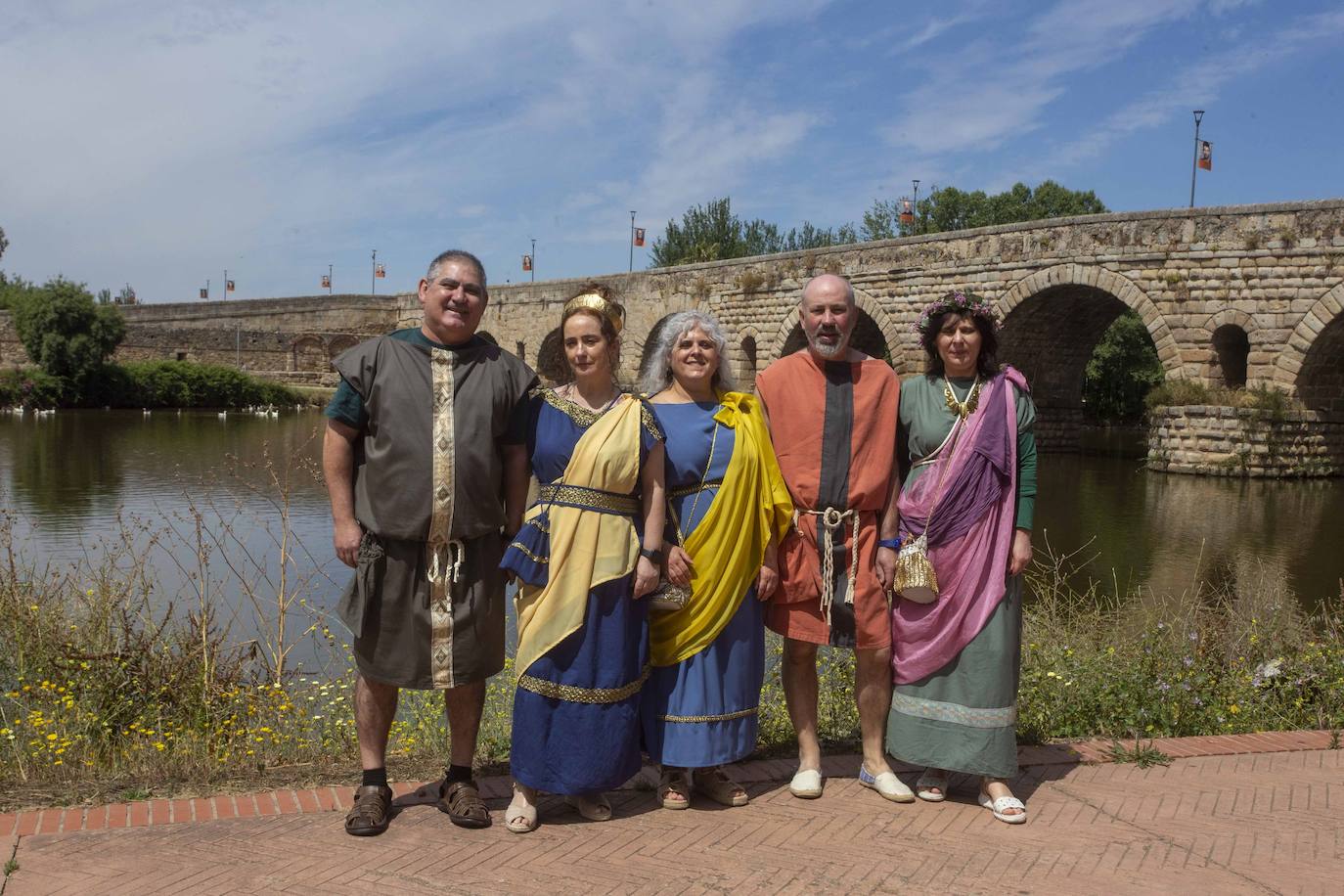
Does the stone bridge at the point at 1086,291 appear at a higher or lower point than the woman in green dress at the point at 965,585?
higher

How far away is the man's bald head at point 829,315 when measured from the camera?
3598 millimetres

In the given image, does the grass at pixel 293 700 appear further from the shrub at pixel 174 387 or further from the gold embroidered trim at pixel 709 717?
the shrub at pixel 174 387

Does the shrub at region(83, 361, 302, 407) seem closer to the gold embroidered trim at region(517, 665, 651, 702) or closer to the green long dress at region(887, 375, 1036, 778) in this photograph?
the gold embroidered trim at region(517, 665, 651, 702)

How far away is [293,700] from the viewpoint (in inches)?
199

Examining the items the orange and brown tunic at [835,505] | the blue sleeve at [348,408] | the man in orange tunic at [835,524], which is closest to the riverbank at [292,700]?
the man in orange tunic at [835,524]

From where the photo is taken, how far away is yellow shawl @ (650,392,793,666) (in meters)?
3.40

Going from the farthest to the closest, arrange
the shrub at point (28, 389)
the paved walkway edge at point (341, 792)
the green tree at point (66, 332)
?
the green tree at point (66, 332) < the shrub at point (28, 389) < the paved walkway edge at point (341, 792)

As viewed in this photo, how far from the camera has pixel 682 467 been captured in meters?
3.46

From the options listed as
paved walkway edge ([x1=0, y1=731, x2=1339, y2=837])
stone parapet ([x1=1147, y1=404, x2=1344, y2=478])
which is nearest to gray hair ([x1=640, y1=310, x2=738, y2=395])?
paved walkway edge ([x1=0, y1=731, x2=1339, y2=837])

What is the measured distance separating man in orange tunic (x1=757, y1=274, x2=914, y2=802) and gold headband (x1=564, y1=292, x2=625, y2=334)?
1.70 ft

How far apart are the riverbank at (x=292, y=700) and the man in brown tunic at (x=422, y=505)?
557 millimetres

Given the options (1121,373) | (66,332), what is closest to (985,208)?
(1121,373)

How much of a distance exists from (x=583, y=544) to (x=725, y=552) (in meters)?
0.46

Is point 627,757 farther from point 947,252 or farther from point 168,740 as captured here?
point 947,252
